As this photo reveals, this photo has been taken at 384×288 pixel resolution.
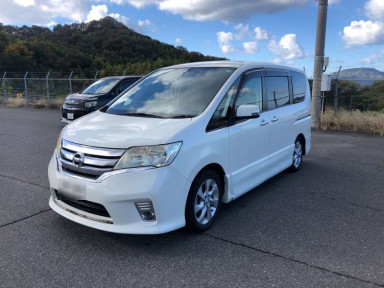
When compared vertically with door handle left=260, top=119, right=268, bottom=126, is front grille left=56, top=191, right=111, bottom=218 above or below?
below

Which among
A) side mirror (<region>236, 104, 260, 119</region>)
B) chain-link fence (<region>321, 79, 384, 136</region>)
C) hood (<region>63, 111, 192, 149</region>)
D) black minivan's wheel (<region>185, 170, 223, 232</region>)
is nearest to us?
hood (<region>63, 111, 192, 149</region>)

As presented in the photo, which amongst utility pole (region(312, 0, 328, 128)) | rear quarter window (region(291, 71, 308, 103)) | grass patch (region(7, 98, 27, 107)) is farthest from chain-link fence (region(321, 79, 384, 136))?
grass patch (region(7, 98, 27, 107))

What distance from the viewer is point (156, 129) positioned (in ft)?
11.3

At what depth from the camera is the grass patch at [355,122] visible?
1112 centimetres

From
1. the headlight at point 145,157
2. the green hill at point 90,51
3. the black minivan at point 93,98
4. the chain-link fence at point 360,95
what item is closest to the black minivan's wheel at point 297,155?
the headlight at point 145,157

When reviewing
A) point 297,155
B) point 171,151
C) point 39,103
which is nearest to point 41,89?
point 39,103

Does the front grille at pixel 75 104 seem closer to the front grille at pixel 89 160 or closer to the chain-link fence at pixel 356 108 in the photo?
the front grille at pixel 89 160

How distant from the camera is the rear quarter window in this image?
6.01m

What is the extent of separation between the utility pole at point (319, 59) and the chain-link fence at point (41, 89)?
1141 cm

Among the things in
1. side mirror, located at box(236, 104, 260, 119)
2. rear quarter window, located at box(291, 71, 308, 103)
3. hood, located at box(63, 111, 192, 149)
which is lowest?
hood, located at box(63, 111, 192, 149)

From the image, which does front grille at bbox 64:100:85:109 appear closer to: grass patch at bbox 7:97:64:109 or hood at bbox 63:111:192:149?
hood at bbox 63:111:192:149

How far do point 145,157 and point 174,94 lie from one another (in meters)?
1.37

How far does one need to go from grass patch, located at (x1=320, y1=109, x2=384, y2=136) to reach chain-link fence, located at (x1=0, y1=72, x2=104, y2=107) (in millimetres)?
12015

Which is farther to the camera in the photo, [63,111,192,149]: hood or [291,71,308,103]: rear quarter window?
[291,71,308,103]: rear quarter window
